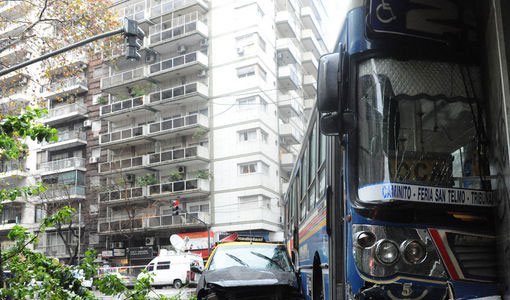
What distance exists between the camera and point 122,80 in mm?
42875

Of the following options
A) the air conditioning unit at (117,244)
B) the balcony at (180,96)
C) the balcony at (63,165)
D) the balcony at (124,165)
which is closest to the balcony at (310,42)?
the balcony at (180,96)

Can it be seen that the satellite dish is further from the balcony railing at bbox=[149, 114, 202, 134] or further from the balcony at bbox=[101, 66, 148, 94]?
the balcony at bbox=[101, 66, 148, 94]

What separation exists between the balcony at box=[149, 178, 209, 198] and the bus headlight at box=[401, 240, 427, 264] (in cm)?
3369

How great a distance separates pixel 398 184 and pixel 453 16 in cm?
167

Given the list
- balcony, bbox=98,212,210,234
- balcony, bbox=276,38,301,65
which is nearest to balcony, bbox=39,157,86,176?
balcony, bbox=98,212,210,234

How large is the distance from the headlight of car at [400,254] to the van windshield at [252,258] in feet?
15.3

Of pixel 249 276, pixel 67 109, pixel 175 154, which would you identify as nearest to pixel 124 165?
pixel 175 154

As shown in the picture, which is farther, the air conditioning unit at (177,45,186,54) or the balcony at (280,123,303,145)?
the balcony at (280,123,303,145)

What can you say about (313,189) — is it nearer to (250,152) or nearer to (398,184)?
(398,184)

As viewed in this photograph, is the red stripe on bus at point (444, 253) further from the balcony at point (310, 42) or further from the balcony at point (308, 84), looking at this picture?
the balcony at point (310, 42)

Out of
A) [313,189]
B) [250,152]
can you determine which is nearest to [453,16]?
[313,189]

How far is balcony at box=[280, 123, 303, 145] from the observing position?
135ft

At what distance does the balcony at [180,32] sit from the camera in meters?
39.7

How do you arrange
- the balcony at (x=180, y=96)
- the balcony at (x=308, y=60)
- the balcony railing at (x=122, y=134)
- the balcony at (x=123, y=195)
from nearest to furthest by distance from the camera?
the balcony at (x=180, y=96) → the balcony at (x=123, y=195) → the balcony railing at (x=122, y=134) → the balcony at (x=308, y=60)
